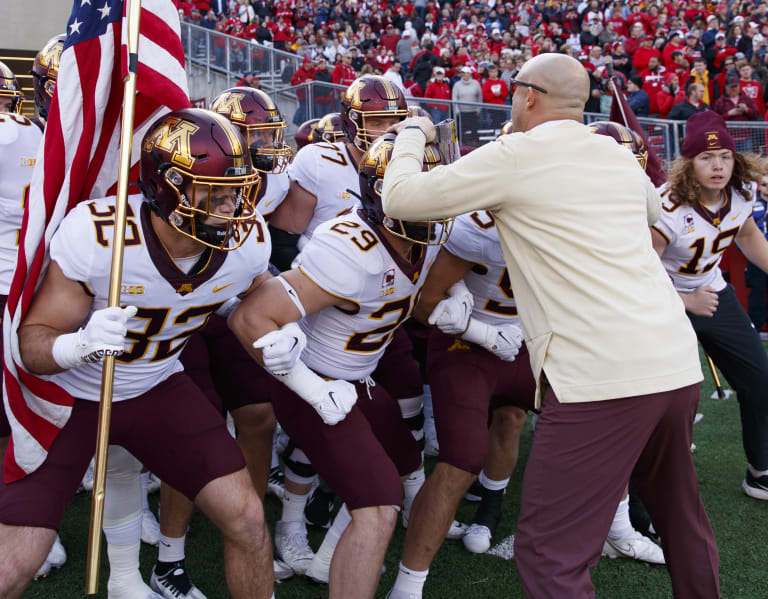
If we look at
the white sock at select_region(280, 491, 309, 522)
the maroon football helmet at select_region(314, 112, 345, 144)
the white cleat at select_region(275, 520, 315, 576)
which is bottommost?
the white cleat at select_region(275, 520, 315, 576)

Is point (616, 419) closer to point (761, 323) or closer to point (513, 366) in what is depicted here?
point (513, 366)

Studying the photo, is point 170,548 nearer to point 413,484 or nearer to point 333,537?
point 333,537

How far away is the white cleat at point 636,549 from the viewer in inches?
147

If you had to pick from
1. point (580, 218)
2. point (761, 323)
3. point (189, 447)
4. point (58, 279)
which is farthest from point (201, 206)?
point (761, 323)

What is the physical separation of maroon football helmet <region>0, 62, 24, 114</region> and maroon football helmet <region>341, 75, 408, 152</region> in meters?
1.82

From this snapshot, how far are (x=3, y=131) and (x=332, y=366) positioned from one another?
1.95m

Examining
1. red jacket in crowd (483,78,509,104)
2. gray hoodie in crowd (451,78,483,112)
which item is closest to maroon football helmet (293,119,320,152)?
gray hoodie in crowd (451,78,483,112)

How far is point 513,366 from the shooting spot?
3666 millimetres

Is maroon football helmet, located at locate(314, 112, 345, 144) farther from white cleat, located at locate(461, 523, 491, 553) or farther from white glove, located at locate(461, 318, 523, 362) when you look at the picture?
white cleat, located at locate(461, 523, 491, 553)

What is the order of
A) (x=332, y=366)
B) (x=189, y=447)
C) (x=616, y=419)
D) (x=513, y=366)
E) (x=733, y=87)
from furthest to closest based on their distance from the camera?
(x=733, y=87), (x=513, y=366), (x=332, y=366), (x=189, y=447), (x=616, y=419)

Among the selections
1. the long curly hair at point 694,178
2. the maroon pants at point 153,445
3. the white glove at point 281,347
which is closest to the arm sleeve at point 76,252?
the maroon pants at point 153,445

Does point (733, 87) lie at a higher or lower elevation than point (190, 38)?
lower

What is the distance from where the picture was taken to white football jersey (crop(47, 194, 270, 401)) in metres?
2.62

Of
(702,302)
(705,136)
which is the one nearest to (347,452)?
(702,302)
